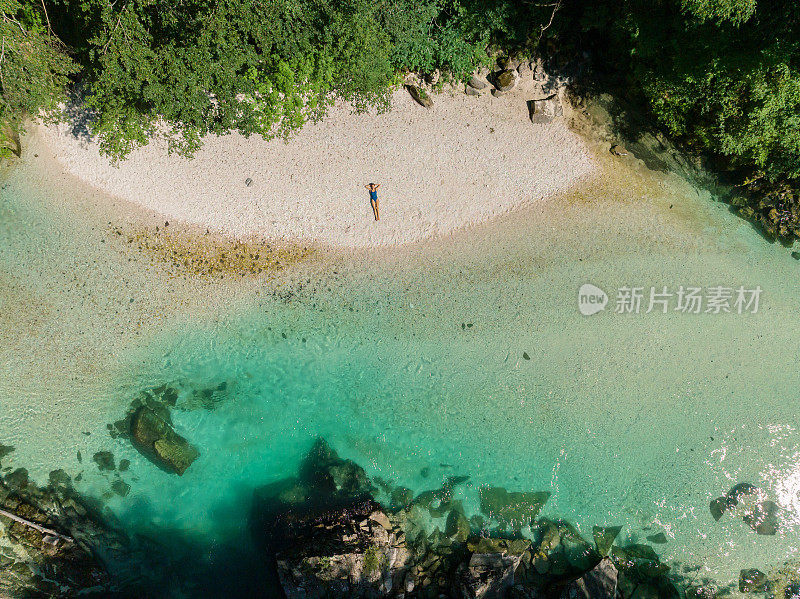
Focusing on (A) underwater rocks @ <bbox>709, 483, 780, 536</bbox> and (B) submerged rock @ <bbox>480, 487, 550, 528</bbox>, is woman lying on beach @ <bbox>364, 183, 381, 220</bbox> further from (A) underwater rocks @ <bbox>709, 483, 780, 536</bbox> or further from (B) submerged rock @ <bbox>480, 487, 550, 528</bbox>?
(A) underwater rocks @ <bbox>709, 483, 780, 536</bbox>

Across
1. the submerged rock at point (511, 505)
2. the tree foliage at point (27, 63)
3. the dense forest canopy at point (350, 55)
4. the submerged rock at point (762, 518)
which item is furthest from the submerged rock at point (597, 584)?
the tree foliage at point (27, 63)

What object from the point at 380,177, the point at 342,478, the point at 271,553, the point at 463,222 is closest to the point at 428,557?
the point at 342,478

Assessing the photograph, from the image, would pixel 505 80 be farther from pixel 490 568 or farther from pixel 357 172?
pixel 490 568

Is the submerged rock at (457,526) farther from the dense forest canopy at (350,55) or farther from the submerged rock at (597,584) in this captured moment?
the dense forest canopy at (350,55)

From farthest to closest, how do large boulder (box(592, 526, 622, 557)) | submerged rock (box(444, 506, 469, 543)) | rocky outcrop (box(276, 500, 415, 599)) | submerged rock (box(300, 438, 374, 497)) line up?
large boulder (box(592, 526, 622, 557))
submerged rock (box(444, 506, 469, 543))
submerged rock (box(300, 438, 374, 497))
rocky outcrop (box(276, 500, 415, 599))

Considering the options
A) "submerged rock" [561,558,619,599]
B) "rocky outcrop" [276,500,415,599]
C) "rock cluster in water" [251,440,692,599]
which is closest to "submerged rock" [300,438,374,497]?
"rock cluster in water" [251,440,692,599]

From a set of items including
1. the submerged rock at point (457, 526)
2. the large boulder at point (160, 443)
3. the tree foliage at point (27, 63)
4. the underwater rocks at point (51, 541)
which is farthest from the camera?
the submerged rock at point (457, 526)
